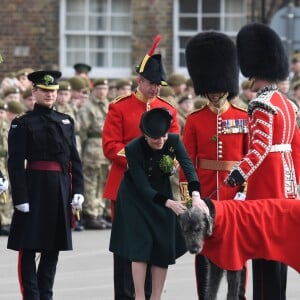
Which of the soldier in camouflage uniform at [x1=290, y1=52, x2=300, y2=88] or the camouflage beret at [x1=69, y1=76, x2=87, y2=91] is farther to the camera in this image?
the soldier in camouflage uniform at [x1=290, y1=52, x2=300, y2=88]

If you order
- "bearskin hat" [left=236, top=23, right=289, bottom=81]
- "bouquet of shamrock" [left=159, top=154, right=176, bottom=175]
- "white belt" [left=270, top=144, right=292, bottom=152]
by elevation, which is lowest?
"bouquet of shamrock" [left=159, top=154, right=176, bottom=175]

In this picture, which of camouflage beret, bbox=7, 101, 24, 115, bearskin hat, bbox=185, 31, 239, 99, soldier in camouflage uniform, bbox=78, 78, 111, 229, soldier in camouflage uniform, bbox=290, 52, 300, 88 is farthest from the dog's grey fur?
soldier in camouflage uniform, bbox=290, 52, 300, 88

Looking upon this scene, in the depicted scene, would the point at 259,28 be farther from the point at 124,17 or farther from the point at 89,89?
the point at 124,17

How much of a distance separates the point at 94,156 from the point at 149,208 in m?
8.02

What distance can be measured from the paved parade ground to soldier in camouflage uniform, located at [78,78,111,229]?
208 centimetres

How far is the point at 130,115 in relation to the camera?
1073cm

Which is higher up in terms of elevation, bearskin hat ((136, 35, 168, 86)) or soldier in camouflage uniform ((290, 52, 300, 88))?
bearskin hat ((136, 35, 168, 86))

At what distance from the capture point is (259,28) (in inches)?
413

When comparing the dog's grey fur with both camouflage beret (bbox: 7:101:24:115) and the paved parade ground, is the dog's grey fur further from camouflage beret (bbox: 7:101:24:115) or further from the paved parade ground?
camouflage beret (bbox: 7:101:24:115)

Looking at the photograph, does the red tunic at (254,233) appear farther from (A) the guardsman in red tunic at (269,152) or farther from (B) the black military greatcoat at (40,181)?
(B) the black military greatcoat at (40,181)

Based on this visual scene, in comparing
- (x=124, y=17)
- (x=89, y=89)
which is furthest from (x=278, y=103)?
→ (x=124, y=17)

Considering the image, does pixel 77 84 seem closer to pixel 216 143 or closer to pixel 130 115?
pixel 130 115

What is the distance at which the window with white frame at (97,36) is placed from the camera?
25.5 m

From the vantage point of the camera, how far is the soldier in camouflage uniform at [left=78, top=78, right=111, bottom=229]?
697 inches
